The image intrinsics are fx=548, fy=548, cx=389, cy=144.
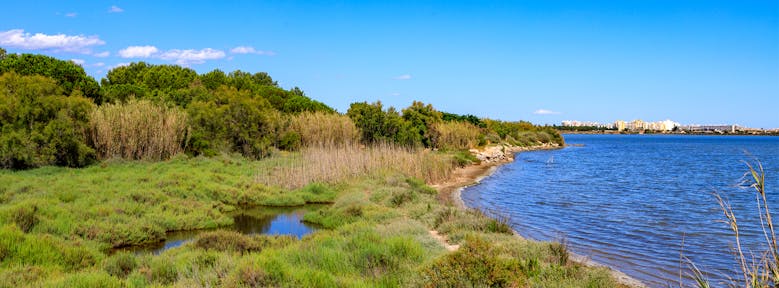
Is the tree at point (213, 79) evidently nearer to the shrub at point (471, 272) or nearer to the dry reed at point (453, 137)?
the dry reed at point (453, 137)

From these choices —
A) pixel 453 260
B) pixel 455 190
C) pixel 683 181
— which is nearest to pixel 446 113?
pixel 683 181

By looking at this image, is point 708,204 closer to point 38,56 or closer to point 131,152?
point 131,152

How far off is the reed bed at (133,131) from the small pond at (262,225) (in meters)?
8.93

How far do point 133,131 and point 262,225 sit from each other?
10.9 metres

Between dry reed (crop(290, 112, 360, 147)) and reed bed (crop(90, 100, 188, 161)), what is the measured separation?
25.3ft

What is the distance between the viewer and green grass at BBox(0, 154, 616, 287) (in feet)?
21.1

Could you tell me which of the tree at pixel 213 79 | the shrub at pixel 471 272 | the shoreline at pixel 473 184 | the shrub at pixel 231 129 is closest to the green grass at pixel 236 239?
the shrub at pixel 471 272

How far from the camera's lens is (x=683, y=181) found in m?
27.4

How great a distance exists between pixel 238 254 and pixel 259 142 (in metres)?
19.3

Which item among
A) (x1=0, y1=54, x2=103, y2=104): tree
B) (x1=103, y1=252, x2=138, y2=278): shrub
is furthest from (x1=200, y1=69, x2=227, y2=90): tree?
(x1=103, y1=252, x2=138, y2=278): shrub

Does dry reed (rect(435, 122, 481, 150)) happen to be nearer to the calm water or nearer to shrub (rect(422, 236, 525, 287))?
the calm water

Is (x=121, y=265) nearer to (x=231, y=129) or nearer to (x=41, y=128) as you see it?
(x=41, y=128)

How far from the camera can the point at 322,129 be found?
30.0 metres

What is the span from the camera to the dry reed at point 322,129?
97.3 feet
